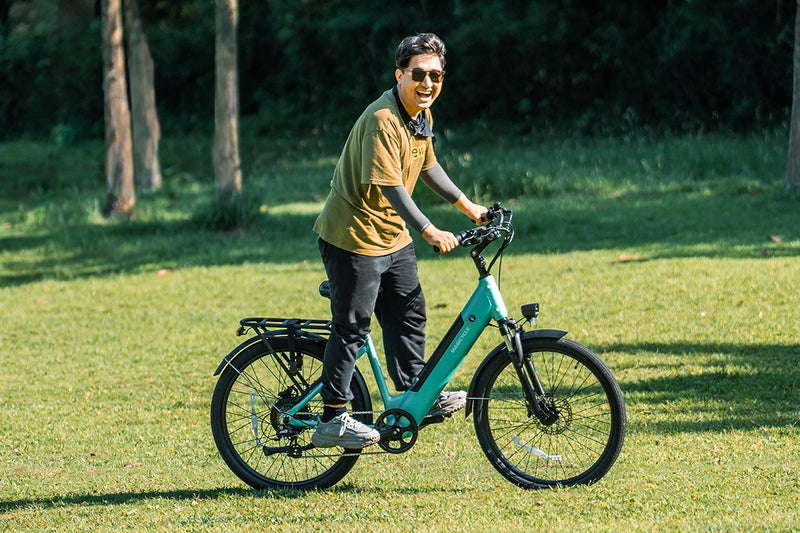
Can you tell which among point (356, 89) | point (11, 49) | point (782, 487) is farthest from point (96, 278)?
point (11, 49)

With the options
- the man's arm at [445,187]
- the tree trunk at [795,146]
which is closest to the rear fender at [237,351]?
the man's arm at [445,187]

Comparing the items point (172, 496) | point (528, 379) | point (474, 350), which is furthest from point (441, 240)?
point (474, 350)

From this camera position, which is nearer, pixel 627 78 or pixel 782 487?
pixel 782 487

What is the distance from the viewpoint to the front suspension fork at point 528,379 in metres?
4.89

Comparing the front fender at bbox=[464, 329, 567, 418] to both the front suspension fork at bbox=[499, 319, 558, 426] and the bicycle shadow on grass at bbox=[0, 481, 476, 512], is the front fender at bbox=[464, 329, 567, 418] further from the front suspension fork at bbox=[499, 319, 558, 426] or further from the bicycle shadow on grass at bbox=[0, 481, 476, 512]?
the bicycle shadow on grass at bbox=[0, 481, 476, 512]

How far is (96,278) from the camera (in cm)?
1366

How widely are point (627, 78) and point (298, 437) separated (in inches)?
952

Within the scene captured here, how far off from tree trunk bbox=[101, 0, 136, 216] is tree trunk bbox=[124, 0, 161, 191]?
503cm

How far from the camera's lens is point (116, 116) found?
17969mm

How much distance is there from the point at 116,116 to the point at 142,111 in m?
6.21

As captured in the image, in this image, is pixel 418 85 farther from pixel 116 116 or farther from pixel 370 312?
pixel 116 116

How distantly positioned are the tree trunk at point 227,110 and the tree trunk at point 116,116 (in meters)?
2.33

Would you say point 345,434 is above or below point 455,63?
below

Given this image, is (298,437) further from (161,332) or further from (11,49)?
(11,49)
